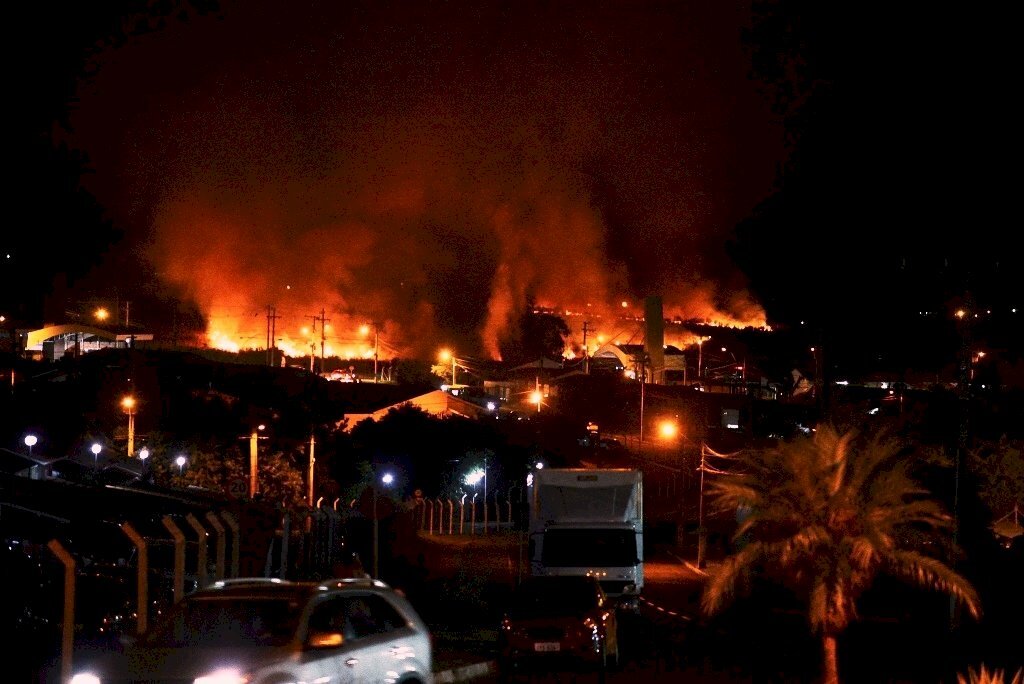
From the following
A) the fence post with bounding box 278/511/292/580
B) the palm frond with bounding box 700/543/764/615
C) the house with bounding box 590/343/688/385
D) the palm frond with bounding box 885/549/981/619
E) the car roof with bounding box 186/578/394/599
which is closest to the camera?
the car roof with bounding box 186/578/394/599

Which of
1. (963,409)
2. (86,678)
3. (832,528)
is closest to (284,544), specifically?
(86,678)

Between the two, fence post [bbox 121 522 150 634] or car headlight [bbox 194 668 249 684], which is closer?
car headlight [bbox 194 668 249 684]

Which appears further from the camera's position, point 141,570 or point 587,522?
point 587,522

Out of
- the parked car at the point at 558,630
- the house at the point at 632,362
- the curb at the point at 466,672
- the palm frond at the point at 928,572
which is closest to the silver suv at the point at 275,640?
the palm frond at the point at 928,572

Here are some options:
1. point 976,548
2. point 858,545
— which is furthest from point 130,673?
point 976,548

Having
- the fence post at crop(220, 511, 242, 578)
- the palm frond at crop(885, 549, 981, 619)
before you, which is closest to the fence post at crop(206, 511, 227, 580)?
the fence post at crop(220, 511, 242, 578)

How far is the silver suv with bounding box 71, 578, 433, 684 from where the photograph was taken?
839 centimetres

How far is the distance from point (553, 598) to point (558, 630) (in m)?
0.78

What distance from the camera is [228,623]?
9.23 meters

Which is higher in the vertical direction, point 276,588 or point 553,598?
point 276,588

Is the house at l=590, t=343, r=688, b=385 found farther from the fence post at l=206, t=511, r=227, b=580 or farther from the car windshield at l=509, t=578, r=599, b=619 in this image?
the fence post at l=206, t=511, r=227, b=580

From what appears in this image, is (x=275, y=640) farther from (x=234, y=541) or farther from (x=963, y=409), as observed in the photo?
(x=963, y=409)

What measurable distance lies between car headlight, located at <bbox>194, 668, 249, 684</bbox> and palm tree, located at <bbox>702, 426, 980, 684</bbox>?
410 cm

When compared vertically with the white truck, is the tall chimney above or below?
above
